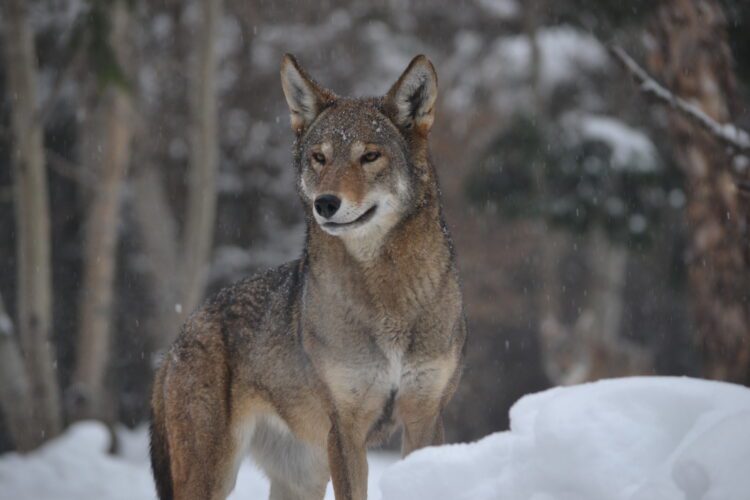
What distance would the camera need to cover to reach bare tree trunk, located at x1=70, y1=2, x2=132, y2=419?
13414 millimetres

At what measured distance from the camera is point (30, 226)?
11.2m

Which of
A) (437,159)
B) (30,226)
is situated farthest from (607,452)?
(437,159)

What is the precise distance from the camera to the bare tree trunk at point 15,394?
438 inches

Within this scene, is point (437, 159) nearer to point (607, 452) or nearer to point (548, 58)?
point (548, 58)

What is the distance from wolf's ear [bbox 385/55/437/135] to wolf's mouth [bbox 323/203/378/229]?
→ 0.50m

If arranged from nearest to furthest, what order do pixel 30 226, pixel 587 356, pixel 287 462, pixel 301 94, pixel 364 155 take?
pixel 364 155, pixel 301 94, pixel 287 462, pixel 30 226, pixel 587 356

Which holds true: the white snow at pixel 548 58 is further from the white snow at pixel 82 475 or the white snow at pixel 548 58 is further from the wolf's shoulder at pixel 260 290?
the wolf's shoulder at pixel 260 290

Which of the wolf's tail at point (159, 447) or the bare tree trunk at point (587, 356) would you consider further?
the bare tree trunk at point (587, 356)

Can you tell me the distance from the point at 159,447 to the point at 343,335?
1.56 m

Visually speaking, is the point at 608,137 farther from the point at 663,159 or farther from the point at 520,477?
the point at 520,477

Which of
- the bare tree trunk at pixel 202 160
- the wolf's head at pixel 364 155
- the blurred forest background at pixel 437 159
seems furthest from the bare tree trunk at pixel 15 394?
the wolf's head at pixel 364 155

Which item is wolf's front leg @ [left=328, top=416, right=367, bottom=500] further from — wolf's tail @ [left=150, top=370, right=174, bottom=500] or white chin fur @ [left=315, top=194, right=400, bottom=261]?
wolf's tail @ [left=150, top=370, right=174, bottom=500]

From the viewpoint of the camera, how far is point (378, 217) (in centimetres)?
440

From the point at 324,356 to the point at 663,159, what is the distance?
13.1 metres
